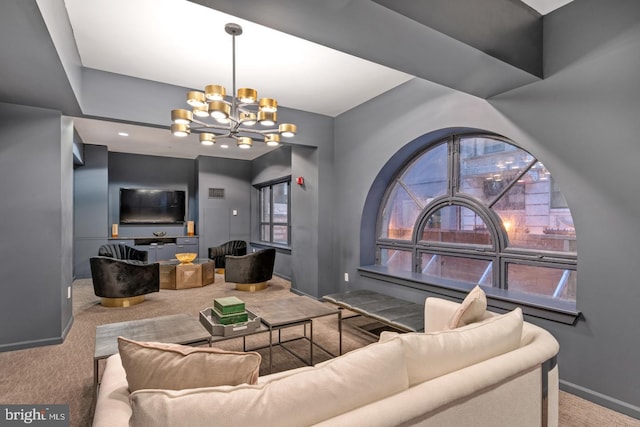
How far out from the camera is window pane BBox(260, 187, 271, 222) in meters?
7.99

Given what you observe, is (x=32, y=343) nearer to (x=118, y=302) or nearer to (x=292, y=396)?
(x=118, y=302)

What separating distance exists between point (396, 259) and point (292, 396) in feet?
11.5

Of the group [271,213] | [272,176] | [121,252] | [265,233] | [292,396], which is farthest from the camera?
[265,233]

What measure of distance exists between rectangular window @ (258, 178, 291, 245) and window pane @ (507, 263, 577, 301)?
4.61 metres

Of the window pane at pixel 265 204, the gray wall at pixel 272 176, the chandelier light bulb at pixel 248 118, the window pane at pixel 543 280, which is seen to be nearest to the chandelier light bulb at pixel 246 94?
the chandelier light bulb at pixel 248 118

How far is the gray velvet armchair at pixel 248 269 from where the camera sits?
557 cm

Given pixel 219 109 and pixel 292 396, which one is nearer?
pixel 292 396

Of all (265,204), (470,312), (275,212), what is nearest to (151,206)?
(265,204)

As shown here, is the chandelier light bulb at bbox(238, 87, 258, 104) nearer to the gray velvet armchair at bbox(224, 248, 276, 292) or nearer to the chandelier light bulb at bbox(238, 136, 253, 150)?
the chandelier light bulb at bbox(238, 136, 253, 150)

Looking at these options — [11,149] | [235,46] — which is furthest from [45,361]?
[235,46]

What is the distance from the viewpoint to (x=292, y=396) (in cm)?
105

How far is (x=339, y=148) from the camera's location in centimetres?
493

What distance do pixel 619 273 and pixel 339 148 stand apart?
353 centimetres

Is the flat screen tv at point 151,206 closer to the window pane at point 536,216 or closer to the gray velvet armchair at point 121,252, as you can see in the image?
the gray velvet armchair at point 121,252
